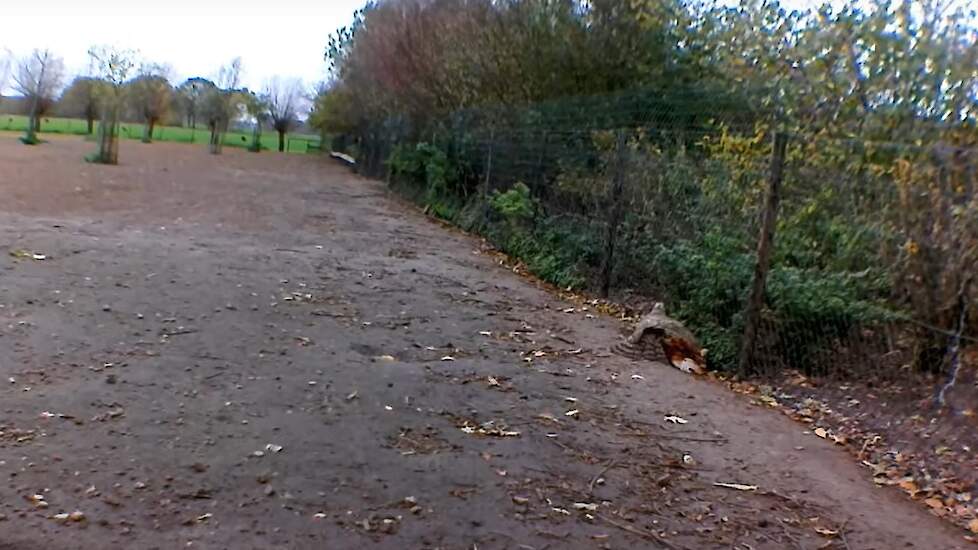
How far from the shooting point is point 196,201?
18.5 metres

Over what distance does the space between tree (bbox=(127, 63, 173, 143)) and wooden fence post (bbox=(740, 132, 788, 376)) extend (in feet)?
171

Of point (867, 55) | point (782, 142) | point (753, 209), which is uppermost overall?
point (867, 55)

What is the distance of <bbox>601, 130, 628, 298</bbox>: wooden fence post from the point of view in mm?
9570

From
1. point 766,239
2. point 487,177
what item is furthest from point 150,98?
point 766,239

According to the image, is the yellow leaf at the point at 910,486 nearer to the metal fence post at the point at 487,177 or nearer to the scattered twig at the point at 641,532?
the scattered twig at the point at 641,532

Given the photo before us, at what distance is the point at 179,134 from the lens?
226ft

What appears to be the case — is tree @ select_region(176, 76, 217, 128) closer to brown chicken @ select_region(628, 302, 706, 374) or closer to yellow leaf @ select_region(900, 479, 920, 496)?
brown chicken @ select_region(628, 302, 706, 374)

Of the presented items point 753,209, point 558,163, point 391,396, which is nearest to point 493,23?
point 558,163

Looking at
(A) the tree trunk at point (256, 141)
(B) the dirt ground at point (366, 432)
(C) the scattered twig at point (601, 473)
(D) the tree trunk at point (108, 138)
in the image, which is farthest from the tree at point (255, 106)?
(C) the scattered twig at point (601, 473)

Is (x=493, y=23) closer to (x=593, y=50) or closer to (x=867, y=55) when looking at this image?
(x=593, y=50)

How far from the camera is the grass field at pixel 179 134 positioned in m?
62.3

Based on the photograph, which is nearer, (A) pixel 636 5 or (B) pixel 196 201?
(A) pixel 636 5

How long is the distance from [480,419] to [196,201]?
14.7 metres

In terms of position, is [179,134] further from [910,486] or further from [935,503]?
[935,503]
